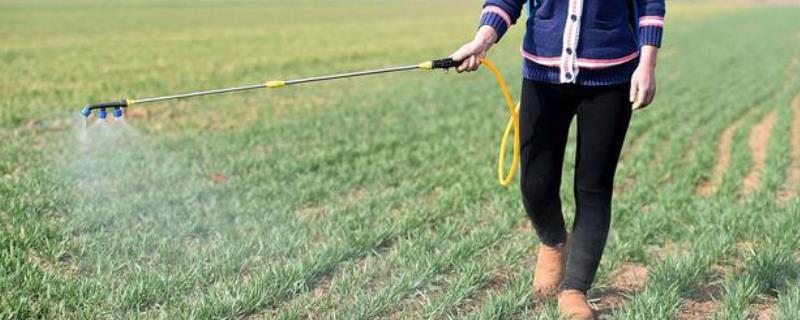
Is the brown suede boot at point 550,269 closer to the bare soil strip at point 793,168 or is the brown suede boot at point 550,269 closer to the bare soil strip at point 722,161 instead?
the bare soil strip at point 722,161

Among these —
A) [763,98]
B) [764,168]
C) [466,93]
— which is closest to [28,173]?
[764,168]

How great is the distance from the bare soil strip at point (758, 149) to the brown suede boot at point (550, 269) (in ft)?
10.9

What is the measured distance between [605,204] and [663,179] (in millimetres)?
3641

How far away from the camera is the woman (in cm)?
312

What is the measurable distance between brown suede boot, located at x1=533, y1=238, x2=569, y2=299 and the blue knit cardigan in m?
0.87

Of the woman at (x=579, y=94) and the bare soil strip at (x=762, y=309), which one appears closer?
the woman at (x=579, y=94)

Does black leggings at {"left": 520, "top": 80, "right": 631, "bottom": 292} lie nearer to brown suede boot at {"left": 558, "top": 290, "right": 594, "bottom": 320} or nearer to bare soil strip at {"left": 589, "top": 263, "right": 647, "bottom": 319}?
brown suede boot at {"left": 558, "top": 290, "right": 594, "bottom": 320}

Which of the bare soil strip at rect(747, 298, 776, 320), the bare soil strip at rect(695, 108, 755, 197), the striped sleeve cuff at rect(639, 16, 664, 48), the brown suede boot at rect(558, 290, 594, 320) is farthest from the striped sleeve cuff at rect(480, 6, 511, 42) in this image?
the bare soil strip at rect(695, 108, 755, 197)

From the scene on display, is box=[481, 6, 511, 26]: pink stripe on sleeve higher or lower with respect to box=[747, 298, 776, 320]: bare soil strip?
higher

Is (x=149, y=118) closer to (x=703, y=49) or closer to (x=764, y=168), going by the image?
(x=764, y=168)

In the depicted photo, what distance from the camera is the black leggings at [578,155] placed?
325 cm

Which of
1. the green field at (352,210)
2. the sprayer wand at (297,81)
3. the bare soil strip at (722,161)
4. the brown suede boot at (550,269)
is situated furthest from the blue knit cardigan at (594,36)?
the bare soil strip at (722,161)

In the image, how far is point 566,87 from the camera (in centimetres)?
325

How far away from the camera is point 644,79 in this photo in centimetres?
306
